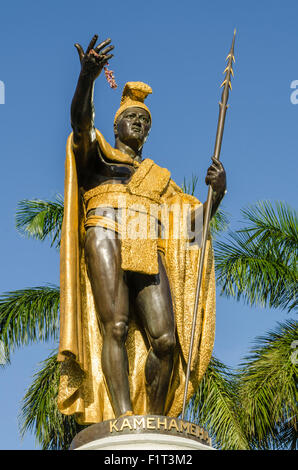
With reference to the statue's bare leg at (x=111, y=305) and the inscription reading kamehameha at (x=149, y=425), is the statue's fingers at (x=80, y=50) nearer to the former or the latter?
the statue's bare leg at (x=111, y=305)

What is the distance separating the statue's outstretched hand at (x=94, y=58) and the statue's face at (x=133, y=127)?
1.05 meters

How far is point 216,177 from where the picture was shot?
9.16 metres

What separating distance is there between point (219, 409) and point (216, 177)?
18.5ft

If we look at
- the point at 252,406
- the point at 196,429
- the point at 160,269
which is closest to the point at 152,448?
the point at 196,429

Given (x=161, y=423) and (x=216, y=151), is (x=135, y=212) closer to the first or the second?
(x=216, y=151)

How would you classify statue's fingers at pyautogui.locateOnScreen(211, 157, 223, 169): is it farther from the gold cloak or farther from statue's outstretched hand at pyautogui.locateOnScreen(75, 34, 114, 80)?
statue's outstretched hand at pyautogui.locateOnScreen(75, 34, 114, 80)

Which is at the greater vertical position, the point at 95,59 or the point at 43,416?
the point at 95,59

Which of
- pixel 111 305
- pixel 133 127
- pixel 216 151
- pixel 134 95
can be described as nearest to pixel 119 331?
pixel 111 305

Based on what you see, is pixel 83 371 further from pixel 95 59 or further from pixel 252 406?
pixel 252 406

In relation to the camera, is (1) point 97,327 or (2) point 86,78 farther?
(1) point 97,327

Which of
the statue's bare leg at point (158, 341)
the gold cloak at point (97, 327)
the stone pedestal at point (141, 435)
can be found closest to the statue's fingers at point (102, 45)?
the gold cloak at point (97, 327)

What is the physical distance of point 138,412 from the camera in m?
8.68
